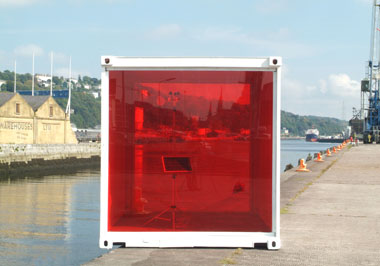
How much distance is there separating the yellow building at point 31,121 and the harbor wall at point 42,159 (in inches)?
149

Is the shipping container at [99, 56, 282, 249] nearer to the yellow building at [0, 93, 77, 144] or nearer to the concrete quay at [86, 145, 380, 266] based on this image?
the concrete quay at [86, 145, 380, 266]

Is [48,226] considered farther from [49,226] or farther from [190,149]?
[190,149]

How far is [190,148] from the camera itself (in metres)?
7.20

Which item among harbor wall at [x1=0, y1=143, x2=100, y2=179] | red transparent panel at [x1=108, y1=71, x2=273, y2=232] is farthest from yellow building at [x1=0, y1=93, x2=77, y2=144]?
red transparent panel at [x1=108, y1=71, x2=273, y2=232]

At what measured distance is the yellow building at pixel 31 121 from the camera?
2450 inches

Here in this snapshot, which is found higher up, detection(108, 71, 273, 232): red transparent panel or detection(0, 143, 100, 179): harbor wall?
detection(108, 71, 273, 232): red transparent panel

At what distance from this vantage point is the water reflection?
46.5 feet

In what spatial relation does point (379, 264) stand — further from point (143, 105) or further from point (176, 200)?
point (143, 105)

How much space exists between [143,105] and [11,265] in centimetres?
745

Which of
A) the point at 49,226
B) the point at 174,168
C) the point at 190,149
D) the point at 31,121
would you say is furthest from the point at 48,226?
the point at 31,121

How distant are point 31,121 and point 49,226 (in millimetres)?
49672

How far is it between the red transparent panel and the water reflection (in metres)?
6.67

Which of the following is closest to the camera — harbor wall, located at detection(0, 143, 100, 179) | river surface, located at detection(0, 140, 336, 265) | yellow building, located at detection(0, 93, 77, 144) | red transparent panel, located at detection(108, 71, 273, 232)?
red transparent panel, located at detection(108, 71, 273, 232)

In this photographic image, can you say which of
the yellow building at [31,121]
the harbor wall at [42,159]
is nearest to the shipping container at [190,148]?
the harbor wall at [42,159]
